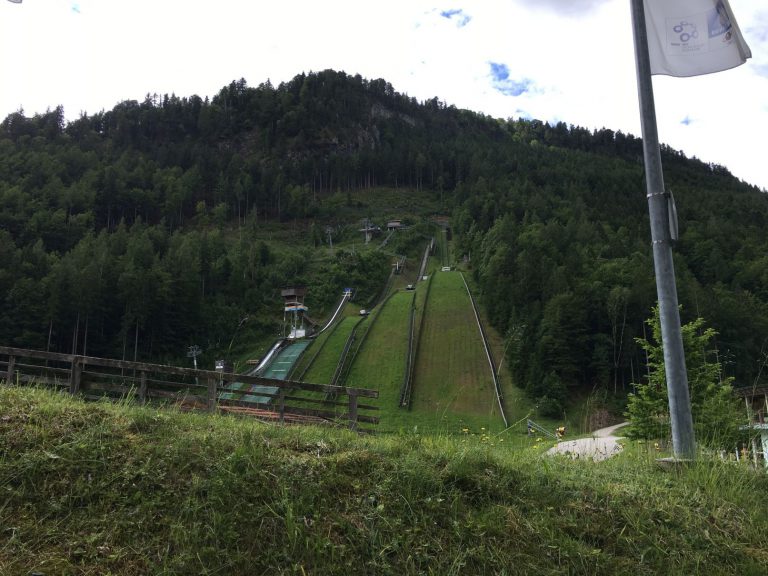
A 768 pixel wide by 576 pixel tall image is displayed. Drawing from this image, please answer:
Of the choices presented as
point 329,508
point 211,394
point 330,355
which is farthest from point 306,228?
point 329,508

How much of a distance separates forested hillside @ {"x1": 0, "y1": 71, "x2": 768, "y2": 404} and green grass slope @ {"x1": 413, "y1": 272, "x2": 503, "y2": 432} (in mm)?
3508

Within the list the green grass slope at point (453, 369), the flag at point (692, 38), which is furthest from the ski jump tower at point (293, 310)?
the flag at point (692, 38)

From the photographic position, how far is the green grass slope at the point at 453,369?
35.7 m

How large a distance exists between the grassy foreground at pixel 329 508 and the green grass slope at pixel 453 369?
81.6 feet

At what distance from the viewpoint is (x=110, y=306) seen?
53.9m

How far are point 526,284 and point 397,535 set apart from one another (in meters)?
56.6

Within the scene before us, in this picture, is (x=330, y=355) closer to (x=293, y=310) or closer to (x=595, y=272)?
(x=293, y=310)

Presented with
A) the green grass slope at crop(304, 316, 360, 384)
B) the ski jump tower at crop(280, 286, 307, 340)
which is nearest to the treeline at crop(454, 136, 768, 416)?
the green grass slope at crop(304, 316, 360, 384)

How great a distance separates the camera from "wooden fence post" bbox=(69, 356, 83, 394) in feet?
26.3

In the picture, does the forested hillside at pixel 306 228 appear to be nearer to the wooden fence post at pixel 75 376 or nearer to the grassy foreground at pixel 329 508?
the grassy foreground at pixel 329 508

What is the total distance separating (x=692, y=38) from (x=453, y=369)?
1539 inches

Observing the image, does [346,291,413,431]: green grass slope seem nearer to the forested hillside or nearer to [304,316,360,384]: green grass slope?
[304,316,360,384]: green grass slope

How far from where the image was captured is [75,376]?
806 cm

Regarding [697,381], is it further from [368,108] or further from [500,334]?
[368,108]
